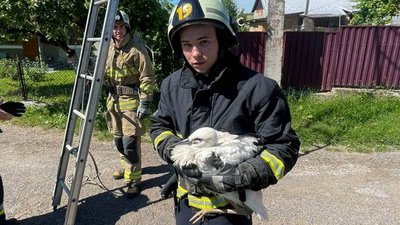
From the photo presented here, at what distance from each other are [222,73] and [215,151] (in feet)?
1.20

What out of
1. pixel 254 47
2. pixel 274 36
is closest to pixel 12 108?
pixel 274 36

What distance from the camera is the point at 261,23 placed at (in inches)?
1253

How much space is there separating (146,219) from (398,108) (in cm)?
608

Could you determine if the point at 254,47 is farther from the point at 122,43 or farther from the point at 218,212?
the point at 218,212

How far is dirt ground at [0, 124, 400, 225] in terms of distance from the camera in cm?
346

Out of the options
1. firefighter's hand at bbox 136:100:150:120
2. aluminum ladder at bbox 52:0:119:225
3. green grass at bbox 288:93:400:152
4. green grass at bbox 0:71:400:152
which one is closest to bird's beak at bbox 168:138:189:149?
aluminum ladder at bbox 52:0:119:225

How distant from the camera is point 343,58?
28.8 feet

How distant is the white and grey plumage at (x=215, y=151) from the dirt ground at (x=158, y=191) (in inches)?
77.6

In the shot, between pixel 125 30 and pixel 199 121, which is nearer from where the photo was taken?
pixel 199 121

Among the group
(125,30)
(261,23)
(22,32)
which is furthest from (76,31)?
(261,23)

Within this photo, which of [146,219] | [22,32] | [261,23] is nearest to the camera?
[146,219]

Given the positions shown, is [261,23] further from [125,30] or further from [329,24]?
[125,30]

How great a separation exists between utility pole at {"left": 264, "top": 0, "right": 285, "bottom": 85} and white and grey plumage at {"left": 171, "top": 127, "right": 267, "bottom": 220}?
641cm

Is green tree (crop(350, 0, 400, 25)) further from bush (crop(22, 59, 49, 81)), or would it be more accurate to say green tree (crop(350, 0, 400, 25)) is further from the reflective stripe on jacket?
the reflective stripe on jacket
